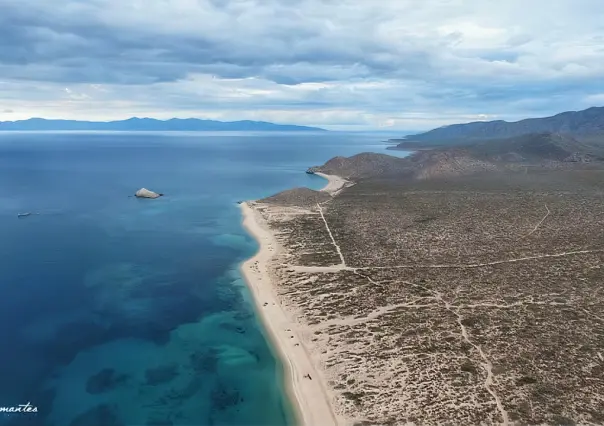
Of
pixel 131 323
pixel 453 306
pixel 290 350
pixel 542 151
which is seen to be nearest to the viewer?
pixel 290 350

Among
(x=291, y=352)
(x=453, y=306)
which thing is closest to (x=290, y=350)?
(x=291, y=352)

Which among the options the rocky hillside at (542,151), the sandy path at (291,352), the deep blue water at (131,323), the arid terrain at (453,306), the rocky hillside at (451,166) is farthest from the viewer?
the rocky hillside at (542,151)

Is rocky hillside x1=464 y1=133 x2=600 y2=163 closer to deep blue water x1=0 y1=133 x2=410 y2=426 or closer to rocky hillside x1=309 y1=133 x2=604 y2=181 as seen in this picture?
rocky hillside x1=309 y1=133 x2=604 y2=181

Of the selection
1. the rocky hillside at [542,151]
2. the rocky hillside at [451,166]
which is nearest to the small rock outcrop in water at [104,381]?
the rocky hillside at [451,166]

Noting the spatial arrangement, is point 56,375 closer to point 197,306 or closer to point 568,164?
point 197,306

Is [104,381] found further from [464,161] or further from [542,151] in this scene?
[542,151]

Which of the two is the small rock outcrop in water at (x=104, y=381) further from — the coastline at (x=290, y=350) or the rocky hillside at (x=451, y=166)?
the rocky hillside at (x=451, y=166)

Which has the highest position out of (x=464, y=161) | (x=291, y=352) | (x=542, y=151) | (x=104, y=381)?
(x=542, y=151)
